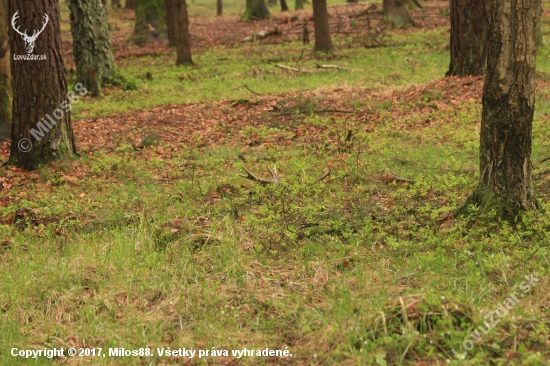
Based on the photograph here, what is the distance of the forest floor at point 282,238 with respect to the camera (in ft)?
15.6

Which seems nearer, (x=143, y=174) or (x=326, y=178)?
(x=326, y=178)

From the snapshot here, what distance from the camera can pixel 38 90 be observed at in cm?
962

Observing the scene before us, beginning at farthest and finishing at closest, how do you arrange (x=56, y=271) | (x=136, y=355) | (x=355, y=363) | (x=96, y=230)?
1. (x=96, y=230)
2. (x=56, y=271)
3. (x=136, y=355)
4. (x=355, y=363)

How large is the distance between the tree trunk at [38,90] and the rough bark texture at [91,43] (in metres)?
6.11

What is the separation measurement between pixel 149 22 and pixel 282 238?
2305 centimetres

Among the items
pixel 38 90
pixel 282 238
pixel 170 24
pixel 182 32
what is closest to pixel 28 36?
pixel 38 90

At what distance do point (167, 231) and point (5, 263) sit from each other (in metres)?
1.71

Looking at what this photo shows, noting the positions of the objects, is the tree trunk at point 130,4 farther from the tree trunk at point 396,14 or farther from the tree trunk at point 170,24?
the tree trunk at point 396,14

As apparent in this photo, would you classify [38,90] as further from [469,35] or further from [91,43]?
[469,35]

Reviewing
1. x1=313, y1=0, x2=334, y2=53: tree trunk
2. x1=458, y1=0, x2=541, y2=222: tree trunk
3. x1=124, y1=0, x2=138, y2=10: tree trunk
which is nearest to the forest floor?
x1=458, y1=0, x2=541, y2=222: tree trunk

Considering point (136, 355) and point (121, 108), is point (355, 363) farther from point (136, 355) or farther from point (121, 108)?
point (121, 108)

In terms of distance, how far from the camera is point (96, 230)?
7.51 meters

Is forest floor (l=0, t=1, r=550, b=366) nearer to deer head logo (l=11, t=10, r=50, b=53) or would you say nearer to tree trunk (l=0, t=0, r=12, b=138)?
tree trunk (l=0, t=0, r=12, b=138)

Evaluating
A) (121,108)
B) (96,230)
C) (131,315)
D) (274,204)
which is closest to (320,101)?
(121,108)
